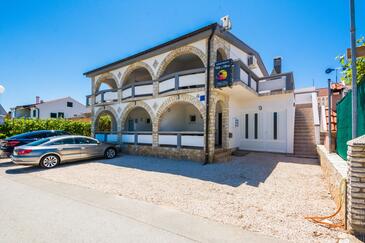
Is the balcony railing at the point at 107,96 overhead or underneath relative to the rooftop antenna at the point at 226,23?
underneath

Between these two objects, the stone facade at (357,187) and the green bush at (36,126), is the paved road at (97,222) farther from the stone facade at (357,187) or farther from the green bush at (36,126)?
the green bush at (36,126)

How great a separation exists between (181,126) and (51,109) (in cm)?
2886

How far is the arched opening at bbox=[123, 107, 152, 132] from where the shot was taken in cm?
1434

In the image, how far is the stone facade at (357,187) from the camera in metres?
2.77

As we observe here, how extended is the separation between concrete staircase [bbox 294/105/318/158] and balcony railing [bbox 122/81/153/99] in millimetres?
9544

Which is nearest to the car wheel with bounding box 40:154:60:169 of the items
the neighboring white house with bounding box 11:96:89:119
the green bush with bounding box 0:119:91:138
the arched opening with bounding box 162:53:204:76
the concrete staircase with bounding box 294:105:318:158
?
the arched opening with bounding box 162:53:204:76

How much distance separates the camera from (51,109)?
30766mm

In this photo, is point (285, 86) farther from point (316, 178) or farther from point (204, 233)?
point (204, 233)

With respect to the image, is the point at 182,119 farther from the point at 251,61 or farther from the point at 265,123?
the point at 251,61

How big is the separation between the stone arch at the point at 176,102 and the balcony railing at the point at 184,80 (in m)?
0.55

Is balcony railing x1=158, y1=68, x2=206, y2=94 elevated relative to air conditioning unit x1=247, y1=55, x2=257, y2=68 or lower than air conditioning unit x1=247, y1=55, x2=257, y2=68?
lower

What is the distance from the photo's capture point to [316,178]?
6207 mm

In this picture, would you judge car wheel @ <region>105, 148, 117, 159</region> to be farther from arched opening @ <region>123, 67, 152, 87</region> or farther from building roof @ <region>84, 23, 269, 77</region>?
arched opening @ <region>123, 67, 152, 87</region>

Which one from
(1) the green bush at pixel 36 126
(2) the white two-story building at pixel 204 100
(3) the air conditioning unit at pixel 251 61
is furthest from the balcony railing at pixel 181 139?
(1) the green bush at pixel 36 126
